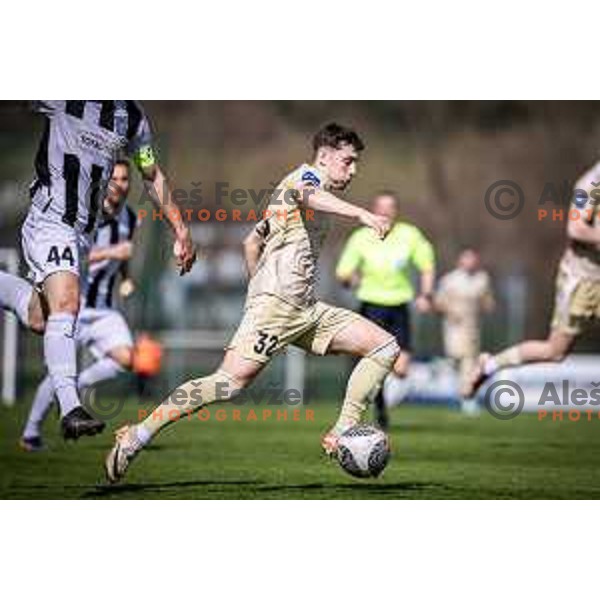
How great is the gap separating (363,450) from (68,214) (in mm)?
1833

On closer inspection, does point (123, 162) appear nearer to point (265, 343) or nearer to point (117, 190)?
point (117, 190)

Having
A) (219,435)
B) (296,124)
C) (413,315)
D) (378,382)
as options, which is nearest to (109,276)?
(219,435)

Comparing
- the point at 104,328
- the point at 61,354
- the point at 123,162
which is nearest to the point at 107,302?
the point at 104,328

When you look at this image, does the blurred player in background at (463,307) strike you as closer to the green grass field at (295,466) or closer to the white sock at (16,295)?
the green grass field at (295,466)

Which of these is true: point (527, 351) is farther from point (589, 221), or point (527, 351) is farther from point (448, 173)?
point (448, 173)

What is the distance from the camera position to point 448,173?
22656 millimetres

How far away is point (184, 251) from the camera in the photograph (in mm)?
8188

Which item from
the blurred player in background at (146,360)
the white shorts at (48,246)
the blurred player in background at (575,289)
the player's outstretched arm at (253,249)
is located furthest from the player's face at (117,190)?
the blurred player in background at (146,360)

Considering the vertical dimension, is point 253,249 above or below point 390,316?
above

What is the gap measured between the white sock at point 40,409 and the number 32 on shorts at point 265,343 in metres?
2.28

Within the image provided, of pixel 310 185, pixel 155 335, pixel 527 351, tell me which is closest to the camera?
pixel 310 185

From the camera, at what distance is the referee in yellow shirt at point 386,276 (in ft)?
38.2

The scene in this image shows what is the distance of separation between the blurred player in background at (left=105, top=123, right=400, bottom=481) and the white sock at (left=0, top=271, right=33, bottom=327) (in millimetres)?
903

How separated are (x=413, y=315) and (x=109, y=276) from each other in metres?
7.17
